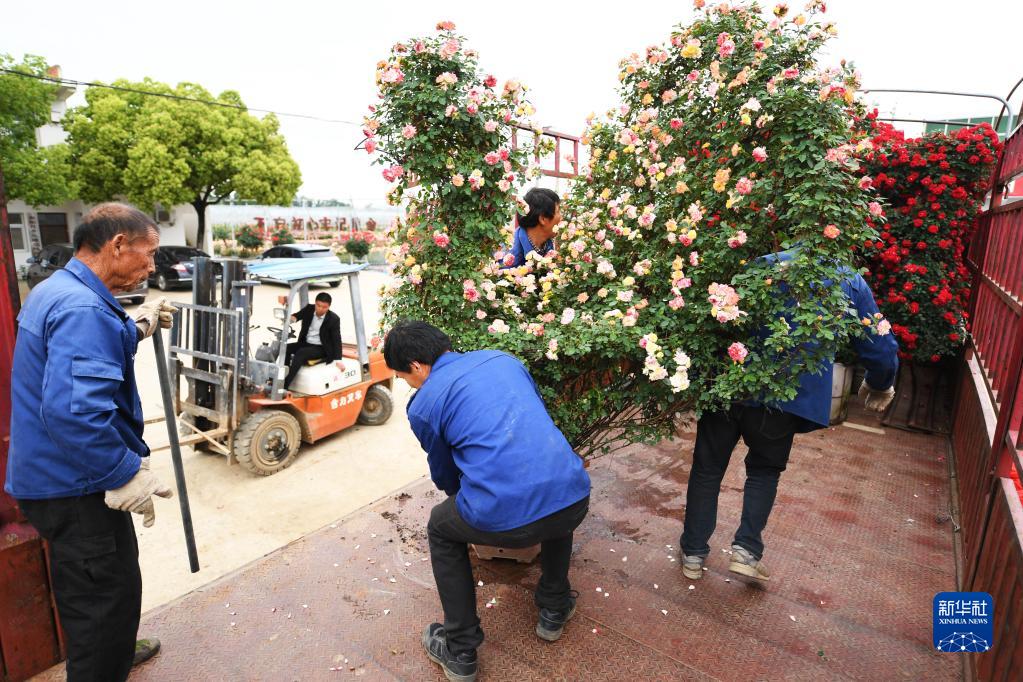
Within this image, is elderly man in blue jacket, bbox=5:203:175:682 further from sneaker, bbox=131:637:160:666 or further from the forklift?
the forklift

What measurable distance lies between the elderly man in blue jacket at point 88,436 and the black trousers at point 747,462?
2599 millimetres

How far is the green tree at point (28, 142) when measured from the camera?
16.2 metres

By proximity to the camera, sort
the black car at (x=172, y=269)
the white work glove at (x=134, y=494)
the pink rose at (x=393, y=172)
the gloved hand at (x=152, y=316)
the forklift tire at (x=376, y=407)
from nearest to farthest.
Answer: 1. the white work glove at (x=134, y=494)
2. the gloved hand at (x=152, y=316)
3. the pink rose at (x=393, y=172)
4. the forklift tire at (x=376, y=407)
5. the black car at (x=172, y=269)

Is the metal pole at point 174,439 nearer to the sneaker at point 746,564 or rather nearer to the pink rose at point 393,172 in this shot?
the pink rose at point 393,172

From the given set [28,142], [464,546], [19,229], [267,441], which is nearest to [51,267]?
[28,142]

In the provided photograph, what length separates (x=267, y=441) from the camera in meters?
5.25

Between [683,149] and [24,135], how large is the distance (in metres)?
20.7

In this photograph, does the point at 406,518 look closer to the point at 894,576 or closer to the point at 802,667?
the point at 802,667

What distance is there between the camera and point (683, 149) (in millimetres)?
3365

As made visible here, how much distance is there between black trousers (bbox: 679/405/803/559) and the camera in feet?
10.00

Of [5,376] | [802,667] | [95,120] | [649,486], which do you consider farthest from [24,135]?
[802,667]

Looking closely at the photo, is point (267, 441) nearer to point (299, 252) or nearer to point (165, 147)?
point (299, 252)

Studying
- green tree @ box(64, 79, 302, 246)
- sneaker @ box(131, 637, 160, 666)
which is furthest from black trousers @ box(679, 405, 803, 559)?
green tree @ box(64, 79, 302, 246)

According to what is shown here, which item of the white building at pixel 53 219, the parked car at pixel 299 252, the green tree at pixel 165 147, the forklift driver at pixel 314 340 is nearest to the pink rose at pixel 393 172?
the forklift driver at pixel 314 340
